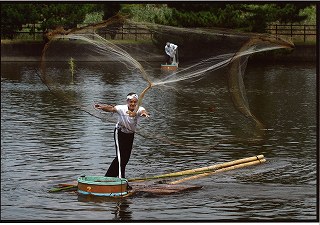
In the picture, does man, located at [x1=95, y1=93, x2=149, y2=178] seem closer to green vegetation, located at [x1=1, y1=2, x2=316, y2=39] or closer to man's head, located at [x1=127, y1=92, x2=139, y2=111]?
man's head, located at [x1=127, y1=92, x2=139, y2=111]

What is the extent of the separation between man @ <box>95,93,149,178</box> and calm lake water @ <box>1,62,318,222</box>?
652 mm

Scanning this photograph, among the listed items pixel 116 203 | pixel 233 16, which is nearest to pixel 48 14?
pixel 233 16

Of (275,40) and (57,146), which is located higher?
(275,40)

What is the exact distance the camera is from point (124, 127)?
16703 millimetres

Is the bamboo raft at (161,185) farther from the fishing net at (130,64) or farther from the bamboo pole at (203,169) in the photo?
the fishing net at (130,64)

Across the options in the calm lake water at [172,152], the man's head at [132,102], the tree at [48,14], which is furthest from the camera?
the tree at [48,14]

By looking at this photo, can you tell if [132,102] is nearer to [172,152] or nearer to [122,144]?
[122,144]

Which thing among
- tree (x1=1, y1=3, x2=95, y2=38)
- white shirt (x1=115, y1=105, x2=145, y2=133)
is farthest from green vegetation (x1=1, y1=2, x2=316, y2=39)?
white shirt (x1=115, y1=105, x2=145, y2=133)

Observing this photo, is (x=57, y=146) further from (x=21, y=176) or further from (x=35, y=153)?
(x=21, y=176)

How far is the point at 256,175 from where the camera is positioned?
19.3 metres

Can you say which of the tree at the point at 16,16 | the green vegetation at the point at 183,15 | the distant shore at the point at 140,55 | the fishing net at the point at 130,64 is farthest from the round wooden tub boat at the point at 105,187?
the distant shore at the point at 140,55

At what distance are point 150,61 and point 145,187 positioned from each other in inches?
1475

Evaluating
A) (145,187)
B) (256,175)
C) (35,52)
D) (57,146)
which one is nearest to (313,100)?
(57,146)

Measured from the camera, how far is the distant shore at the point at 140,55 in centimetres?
5409
